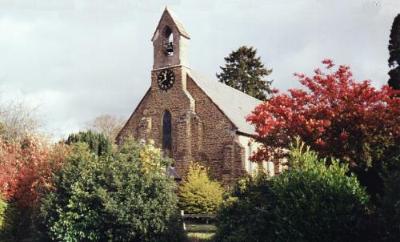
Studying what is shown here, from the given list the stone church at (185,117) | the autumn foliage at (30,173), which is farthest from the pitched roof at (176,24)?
the autumn foliage at (30,173)

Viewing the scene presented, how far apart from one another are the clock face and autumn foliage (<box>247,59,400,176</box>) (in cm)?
1395

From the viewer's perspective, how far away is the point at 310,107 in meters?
20.4

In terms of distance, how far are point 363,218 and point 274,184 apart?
2.89 m

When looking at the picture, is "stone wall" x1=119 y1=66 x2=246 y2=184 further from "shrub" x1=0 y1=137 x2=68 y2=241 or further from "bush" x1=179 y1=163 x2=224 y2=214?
"shrub" x1=0 y1=137 x2=68 y2=241

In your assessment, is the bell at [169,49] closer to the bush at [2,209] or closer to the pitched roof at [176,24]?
the pitched roof at [176,24]

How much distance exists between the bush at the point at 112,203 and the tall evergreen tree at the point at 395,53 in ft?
39.5

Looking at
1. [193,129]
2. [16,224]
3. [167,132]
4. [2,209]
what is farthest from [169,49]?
[2,209]

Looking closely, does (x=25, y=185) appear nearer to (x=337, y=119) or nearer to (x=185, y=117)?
(x=185, y=117)

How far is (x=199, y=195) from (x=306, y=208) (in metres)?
16.0

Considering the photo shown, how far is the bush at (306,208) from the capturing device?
543 inches

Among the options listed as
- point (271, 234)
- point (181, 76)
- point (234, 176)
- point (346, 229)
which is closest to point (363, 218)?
point (346, 229)

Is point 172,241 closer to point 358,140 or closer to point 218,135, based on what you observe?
point 358,140

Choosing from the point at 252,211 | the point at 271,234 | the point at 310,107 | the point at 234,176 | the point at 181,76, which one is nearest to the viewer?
the point at 271,234

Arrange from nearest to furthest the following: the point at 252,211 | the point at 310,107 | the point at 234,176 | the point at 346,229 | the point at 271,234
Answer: the point at 346,229 → the point at 271,234 → the point at 252,211 → the point at 310,107 → the point at 234,176
